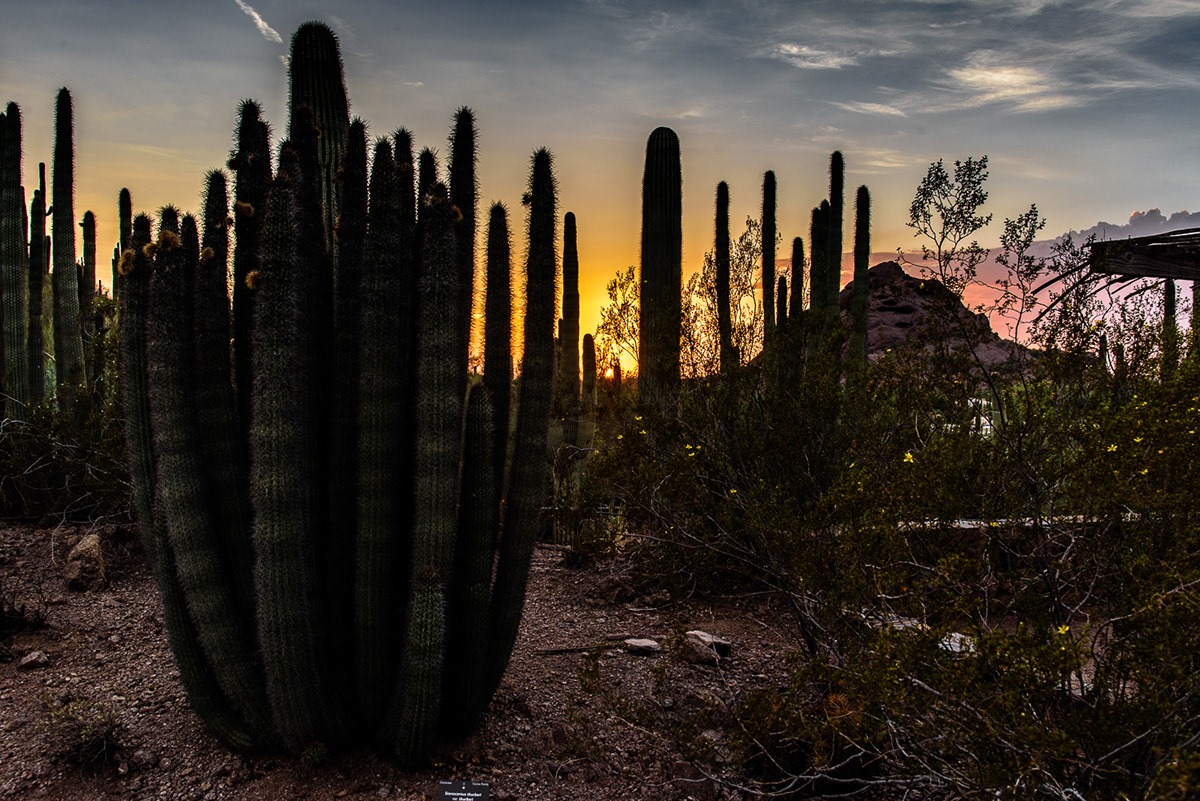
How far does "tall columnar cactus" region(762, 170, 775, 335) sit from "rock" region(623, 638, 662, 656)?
653 cm

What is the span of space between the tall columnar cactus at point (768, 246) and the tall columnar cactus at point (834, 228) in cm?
87

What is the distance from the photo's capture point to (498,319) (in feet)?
15.5

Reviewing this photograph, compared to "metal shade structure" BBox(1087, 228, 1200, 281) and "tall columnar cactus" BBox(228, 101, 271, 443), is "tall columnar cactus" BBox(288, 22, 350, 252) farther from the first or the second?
"metal shade structure" BBox(1087, 228, 1200, 281)

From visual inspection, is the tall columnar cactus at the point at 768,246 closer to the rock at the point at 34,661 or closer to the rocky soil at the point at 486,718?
the rocky soil at the point at 486,718

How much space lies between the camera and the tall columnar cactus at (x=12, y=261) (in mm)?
9836

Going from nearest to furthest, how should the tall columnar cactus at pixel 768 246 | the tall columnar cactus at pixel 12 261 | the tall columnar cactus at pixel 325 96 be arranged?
1. the tall columnar cactus at pixel 325 96
2. the tall columnar cactus at pixel 12 261
3. the tall columnar cactus at pixel 768 246

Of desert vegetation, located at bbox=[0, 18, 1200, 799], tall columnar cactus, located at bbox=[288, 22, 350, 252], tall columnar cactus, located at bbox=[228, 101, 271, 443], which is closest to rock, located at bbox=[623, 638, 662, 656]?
desert vegetation, located at bbox=[0, 18, 1200, 799]

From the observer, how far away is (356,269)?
423 centimetres

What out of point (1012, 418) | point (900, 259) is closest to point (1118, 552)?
point (1012, 418)

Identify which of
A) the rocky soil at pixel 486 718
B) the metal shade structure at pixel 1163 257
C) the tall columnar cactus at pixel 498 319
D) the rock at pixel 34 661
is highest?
the metal shade structure at pixel 1163 257

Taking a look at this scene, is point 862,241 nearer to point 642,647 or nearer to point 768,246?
point 768,246

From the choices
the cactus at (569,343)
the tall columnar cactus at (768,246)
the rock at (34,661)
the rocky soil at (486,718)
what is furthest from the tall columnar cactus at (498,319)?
the tall columnar cactus at (768,246)

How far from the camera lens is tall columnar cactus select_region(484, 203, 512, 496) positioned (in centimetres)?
470

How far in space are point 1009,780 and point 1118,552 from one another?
201 cm
